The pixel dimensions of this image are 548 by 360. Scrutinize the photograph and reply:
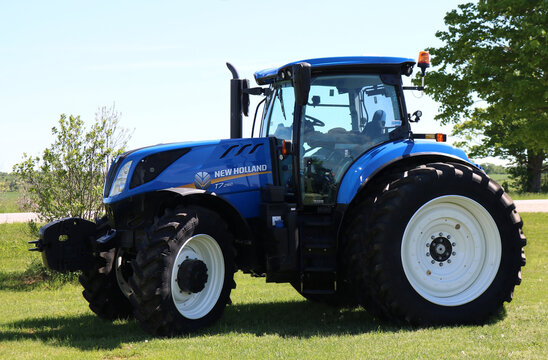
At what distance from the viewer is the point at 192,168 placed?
22.8ft

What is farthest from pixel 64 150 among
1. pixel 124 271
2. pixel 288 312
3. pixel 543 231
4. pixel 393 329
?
pixel 543 231

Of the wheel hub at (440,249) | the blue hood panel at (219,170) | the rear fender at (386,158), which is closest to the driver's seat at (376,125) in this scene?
the rear fender at (386,158)

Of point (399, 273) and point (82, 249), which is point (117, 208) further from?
point (399, 273)

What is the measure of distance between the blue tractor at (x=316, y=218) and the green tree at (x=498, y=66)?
13914 mm

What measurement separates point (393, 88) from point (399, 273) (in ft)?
7.28

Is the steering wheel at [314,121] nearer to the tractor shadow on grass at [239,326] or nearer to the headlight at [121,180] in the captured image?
Result: the headlight at [121,180]

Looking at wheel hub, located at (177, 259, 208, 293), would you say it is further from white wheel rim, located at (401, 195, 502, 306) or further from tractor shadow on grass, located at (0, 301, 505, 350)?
white wheel rim, located at (401, 195, 502, 306)

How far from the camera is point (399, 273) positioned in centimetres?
682

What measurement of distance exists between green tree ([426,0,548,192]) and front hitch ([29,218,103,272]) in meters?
16.1

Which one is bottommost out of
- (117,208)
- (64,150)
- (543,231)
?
(543,231)

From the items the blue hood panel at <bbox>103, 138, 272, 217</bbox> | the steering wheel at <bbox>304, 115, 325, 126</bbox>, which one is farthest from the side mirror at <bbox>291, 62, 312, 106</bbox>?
the blue hood panel at <bbox>103, 138, 272, 217</bbox>

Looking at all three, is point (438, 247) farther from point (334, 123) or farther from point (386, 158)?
point (334, 123)

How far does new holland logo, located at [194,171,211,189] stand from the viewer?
273 inches

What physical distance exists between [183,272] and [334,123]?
2.37 meters
